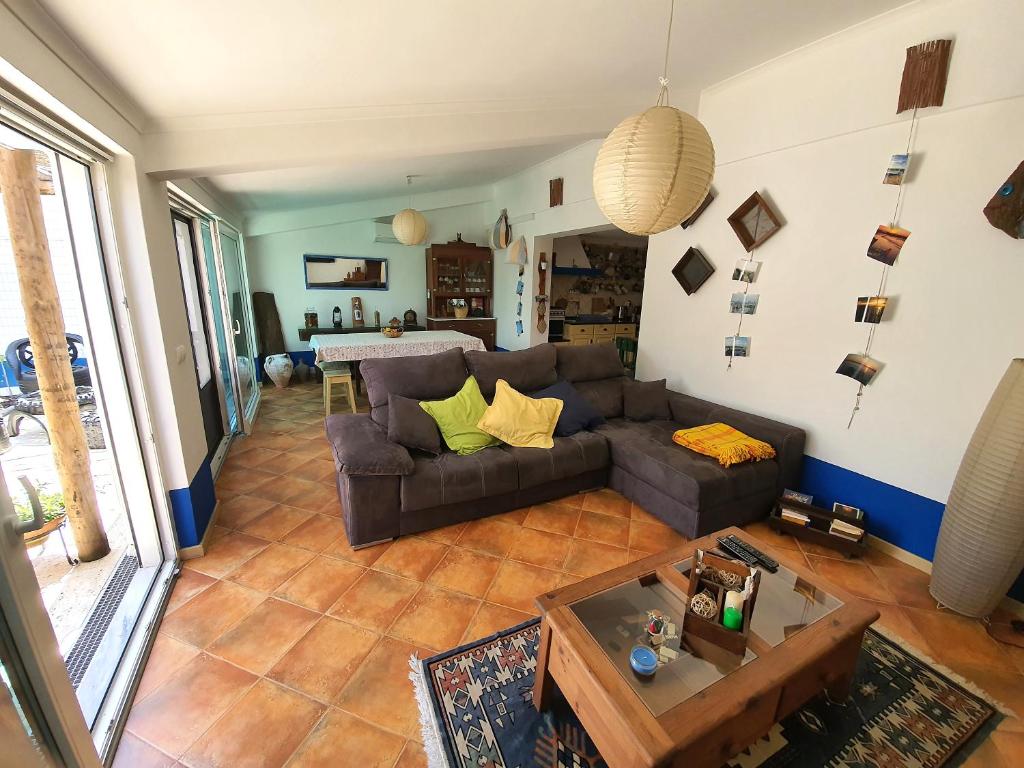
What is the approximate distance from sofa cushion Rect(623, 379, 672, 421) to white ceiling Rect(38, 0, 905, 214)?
6.17 feet

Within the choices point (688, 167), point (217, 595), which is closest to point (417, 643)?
point (217, 595)

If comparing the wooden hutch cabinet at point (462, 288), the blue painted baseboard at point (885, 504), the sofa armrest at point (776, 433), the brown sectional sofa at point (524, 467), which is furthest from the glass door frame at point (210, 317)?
the blue painted baseboard at point (885, 504)

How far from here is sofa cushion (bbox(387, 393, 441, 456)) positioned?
8.14 feet

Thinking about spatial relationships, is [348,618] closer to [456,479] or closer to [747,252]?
[456,479]

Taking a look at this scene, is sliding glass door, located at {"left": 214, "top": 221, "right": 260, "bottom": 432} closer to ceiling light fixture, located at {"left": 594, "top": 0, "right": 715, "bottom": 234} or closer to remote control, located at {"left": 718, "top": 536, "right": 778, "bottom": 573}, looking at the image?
ceiling light fixture, located at {"left": 594, "top": 0, "right": 715, "bottom": 234}

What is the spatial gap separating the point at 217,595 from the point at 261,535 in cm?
47

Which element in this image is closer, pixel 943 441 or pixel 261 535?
pixel 943 441

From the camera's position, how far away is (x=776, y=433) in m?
2.65

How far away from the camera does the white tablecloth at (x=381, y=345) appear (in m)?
4.29

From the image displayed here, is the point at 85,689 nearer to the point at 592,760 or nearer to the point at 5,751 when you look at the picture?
Result: the point at 5,751

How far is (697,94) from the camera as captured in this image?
3098 millimetres

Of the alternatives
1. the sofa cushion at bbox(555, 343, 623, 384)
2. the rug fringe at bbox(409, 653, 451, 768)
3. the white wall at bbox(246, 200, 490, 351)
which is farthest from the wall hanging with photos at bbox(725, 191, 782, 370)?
the white wall at bbox(246, 200, 490, 351)

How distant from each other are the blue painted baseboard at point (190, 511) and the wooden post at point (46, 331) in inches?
13.2

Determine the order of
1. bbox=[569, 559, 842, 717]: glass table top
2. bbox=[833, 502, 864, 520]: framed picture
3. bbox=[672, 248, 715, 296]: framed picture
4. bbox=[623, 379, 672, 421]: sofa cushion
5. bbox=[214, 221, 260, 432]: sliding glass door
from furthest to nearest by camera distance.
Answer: bbox=[214, 221, 260, 432]: sliding glass door
bbox=[623, 379, 672, 421]: sofa cushion
bbox=[672, 248, 715, 296]: framed picture
bbox=[833, 502, 864, 520]: framed picture
bbox=[569, 559, 842, 717]: glass table top
